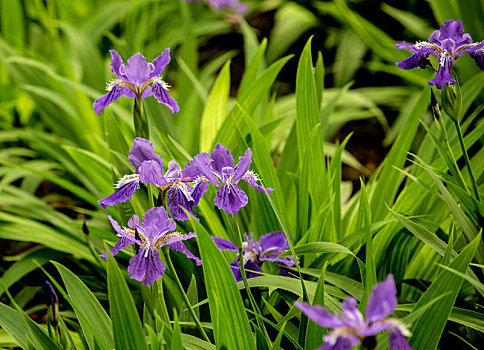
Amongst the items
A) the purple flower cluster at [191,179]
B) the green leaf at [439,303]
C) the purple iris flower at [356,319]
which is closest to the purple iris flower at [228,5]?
the purple flower cluster at [191,179]

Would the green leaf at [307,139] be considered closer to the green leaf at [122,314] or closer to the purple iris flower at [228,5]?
the green leaf at [122,314]

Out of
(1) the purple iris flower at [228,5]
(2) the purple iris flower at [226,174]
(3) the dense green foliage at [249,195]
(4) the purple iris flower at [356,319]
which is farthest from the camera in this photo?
(1) the purple iris flower at [228,5]

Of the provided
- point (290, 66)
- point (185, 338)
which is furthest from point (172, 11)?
point (185, 338)

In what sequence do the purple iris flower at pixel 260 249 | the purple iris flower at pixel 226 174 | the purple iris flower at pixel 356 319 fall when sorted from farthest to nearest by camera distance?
the purple iris flower at pixel 260 249 → the purple iris flower at pixel 226 174 → the purple iris flower at pixel 356 319

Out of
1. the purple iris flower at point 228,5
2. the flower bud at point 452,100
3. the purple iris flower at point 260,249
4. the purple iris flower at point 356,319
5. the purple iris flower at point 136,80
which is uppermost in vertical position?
the purple iris flower at point 228,5

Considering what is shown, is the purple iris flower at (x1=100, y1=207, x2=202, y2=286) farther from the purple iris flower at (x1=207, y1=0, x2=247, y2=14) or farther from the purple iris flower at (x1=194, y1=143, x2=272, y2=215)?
the purple iris flower at (x1=207, y1=0, x2=247, y2=14)

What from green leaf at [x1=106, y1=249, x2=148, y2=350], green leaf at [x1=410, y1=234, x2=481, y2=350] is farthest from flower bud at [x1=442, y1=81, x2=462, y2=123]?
green leaf at [x1=106, y1=249, x2=148, y2=350]

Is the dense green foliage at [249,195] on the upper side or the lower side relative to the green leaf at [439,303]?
upper
